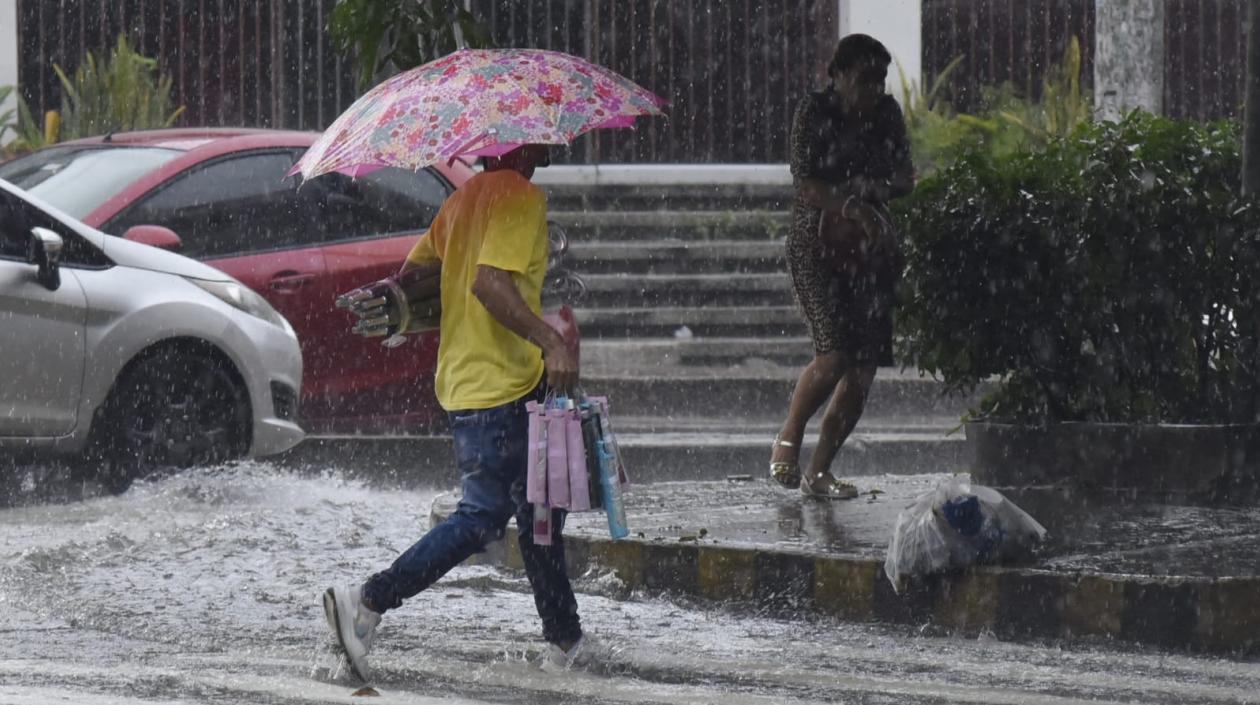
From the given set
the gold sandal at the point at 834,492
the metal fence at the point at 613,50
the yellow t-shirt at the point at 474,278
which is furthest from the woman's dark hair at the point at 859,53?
the metal fence at the point at 613,50

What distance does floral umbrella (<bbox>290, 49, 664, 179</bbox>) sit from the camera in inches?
239

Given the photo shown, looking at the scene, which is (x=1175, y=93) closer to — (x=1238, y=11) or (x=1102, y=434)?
(x=1238, y=11)

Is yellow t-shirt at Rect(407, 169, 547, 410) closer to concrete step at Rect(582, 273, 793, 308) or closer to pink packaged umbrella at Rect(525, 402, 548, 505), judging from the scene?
pink packaged umbrella at Rect(525, 402, 548, 505)

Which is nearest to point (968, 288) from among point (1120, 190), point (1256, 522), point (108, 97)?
point (1120, 190)

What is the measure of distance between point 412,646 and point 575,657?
638mm

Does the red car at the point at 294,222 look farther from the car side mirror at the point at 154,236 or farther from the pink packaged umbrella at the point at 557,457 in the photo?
the pink packaged umbrella at the point at 557,457

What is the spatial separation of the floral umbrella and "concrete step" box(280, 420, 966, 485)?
506cm

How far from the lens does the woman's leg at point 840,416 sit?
29.2ft

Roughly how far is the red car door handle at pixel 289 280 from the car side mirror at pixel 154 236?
647 millimetres

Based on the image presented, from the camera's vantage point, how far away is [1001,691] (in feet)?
19.6

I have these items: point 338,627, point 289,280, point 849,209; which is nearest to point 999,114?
point 289,280

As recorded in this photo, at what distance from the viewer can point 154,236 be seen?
36.1ft

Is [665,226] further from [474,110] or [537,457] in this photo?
[537,457]

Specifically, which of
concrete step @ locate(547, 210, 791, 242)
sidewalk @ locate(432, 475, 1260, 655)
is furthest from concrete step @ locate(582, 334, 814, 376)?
sidewalk @ locate(432, 475, 1260, 655)
